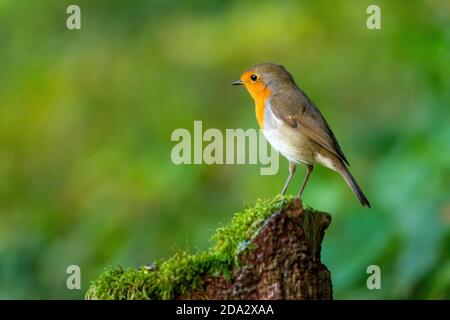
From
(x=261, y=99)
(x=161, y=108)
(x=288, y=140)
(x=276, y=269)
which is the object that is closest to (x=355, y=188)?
(x=288, y=140)

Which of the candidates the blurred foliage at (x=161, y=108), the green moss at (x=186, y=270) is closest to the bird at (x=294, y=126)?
the blurred foliage at (x=161, y=108)

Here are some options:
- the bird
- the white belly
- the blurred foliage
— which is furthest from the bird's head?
the blurred foliage

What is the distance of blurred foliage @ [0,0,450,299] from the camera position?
693 centimetres

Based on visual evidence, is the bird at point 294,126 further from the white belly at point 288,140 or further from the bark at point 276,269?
the bark at point 276,269

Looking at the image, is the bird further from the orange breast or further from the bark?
the bark

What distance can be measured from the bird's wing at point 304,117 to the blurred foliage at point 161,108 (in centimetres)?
113

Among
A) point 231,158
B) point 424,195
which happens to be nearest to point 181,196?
point 231,158

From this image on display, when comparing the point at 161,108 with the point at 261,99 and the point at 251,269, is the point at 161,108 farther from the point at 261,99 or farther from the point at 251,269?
the point at 251,269

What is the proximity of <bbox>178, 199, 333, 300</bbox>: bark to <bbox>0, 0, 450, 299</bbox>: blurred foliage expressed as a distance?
2654mm

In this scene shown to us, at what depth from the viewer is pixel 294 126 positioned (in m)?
4.89

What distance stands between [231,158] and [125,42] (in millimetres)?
2073

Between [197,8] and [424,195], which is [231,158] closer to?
[197,8]
